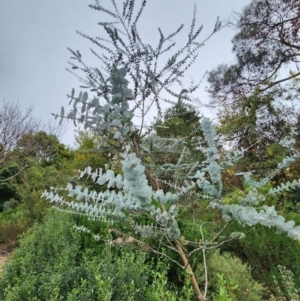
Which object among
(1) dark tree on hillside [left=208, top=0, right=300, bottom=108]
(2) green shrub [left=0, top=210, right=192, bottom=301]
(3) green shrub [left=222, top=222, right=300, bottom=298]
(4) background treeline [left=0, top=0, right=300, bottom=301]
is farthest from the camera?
(1) dark tree on hillside [left=208, top=0, right=300, bottom=108]

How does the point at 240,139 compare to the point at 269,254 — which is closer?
the point at 269,254

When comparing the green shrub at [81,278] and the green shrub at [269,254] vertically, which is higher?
the green shrub at [269,254]

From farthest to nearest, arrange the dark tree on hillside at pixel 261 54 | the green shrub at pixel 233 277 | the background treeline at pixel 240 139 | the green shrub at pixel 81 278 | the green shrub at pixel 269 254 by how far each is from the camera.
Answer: the dark tree on hillside at pixel 261 54
the background treeline at pixel 240 139
the green shrub at pixel 269 254
the green shrub at pixel 233 277
the green shrub at pixel 81 278

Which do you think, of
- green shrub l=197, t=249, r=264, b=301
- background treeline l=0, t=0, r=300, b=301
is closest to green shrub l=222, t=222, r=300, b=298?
background treeline l=0, t=0, r=300, b=301

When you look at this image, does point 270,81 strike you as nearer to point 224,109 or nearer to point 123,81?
point 224,109

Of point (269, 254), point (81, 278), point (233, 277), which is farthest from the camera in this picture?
point (269, 254)

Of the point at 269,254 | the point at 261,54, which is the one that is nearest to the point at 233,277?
the point at 269,254

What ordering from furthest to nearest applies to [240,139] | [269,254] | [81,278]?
[240,139] < [269,254] < [81,278]

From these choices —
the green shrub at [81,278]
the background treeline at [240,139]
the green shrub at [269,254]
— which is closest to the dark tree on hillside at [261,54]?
the background treeline at [240,139]

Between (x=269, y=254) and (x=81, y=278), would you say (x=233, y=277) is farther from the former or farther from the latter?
(x=81, y=278)

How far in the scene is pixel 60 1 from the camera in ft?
20.0

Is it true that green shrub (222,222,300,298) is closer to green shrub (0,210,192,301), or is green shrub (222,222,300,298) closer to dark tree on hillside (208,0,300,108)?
green shrub (0,210,192,301)

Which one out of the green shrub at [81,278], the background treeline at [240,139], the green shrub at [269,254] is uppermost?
the background treeline at [240,139]

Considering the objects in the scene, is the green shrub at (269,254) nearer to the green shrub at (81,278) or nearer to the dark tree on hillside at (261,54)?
the green shrub at (81,278)
